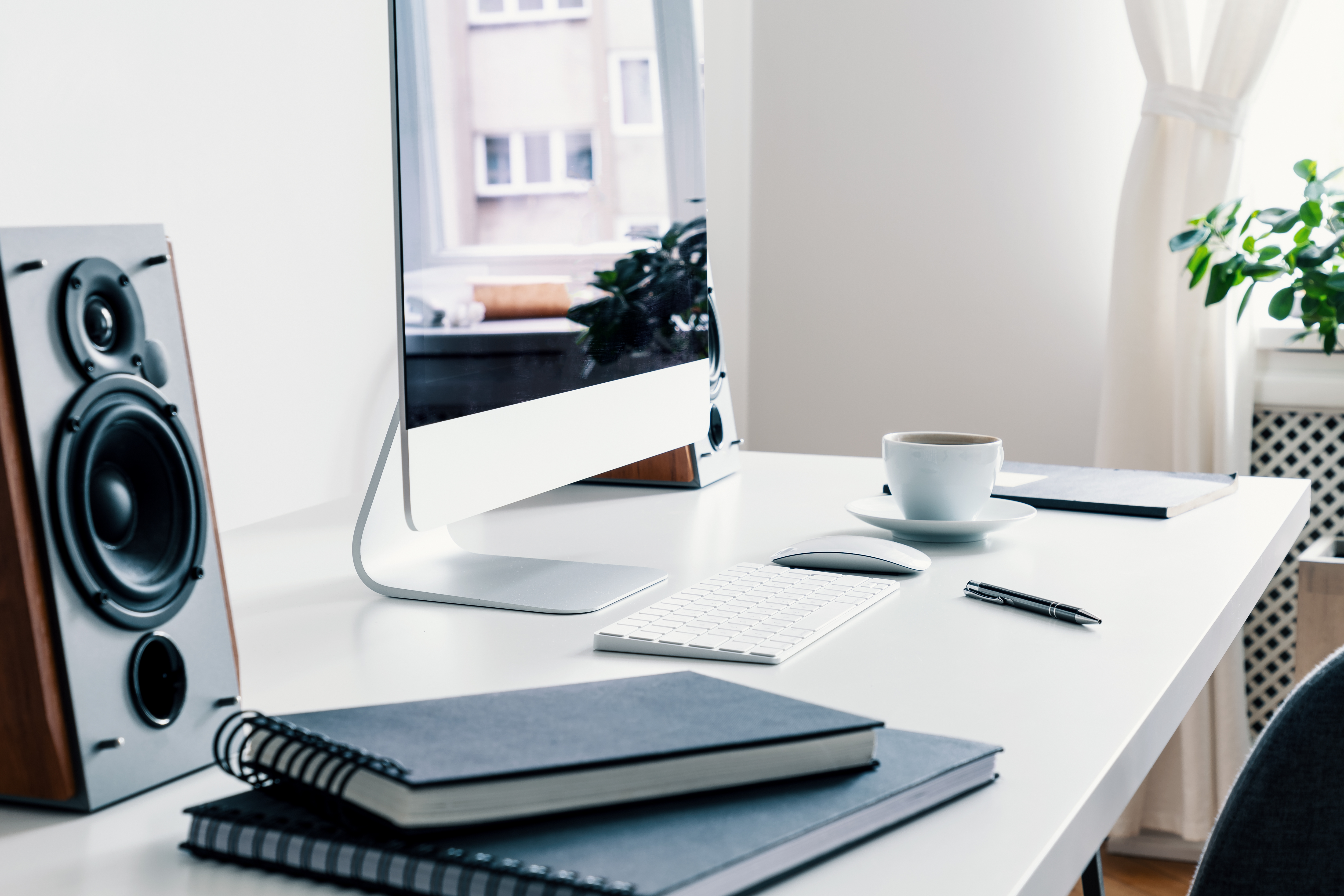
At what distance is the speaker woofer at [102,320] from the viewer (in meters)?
0.52

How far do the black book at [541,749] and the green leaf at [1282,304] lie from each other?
162 centimetres

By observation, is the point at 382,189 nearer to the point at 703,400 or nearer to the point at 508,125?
the point at 703,400

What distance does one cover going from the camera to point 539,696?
21.2 inches

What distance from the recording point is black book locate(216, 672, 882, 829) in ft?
1.41

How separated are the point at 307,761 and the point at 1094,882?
979 millimetres

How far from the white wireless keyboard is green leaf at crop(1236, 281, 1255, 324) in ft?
3.99

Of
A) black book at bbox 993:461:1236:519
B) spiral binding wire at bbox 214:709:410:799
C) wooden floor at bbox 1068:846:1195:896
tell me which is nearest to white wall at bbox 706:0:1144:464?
wooden floor at bbox 1068:846:1195:896

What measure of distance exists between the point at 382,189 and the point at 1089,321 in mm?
1316

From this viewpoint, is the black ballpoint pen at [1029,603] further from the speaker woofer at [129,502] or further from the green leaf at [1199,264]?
the green leaf at [1199,264]

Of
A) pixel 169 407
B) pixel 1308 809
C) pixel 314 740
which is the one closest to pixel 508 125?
pixel 169 407

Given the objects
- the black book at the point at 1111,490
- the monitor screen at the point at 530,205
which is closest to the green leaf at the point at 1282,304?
the black book at the point at 1111,490

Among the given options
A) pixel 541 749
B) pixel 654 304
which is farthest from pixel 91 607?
pixel 654 304

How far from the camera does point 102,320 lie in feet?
1.79

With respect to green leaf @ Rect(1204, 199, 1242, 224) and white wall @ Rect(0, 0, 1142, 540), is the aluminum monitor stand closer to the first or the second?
white wall @ Rect(0, 0, 1142, 540)
